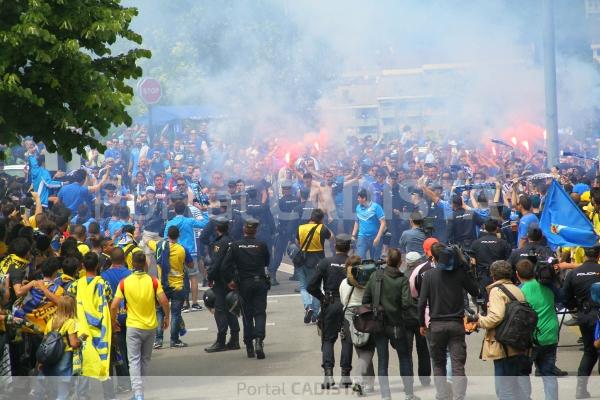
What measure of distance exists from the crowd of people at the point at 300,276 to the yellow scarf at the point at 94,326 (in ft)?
0.04

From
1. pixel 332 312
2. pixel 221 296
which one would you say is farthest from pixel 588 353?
pixel 221 296

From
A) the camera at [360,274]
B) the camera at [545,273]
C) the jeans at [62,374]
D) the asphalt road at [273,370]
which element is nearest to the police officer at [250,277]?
the asphalt road at [273,370]

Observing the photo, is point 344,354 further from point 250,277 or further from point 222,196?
point 222,196

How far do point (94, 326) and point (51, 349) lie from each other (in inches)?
21.6

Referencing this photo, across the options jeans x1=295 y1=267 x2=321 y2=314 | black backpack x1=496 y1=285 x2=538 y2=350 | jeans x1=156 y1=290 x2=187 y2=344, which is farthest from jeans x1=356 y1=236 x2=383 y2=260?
black backpack x1=496 y1=285 x2=538 y2=350

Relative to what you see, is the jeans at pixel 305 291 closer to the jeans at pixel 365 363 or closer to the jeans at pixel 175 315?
the jeans at pixel 175 315

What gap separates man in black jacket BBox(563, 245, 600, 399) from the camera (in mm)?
11016

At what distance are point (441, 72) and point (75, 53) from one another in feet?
117

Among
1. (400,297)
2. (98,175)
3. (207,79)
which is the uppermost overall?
(207,79)

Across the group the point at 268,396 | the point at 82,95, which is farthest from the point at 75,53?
the point at 268,396

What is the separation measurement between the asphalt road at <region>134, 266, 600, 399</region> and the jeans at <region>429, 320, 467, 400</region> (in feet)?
2.47

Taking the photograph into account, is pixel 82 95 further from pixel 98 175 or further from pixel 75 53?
pixel 98 175

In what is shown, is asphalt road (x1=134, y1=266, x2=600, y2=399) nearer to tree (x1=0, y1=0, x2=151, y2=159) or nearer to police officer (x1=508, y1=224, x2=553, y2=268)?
police officer (x1=508, y1=224, x2=553, y2=268)

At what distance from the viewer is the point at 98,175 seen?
26562mm
